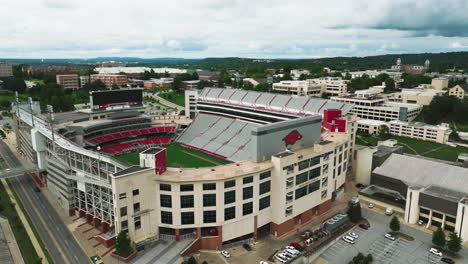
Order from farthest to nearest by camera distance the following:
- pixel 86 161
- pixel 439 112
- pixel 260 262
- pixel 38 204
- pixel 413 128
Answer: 1. pixel 439 112
2. pixel 413 128
3. pixel 38 204
4. pixel 86 161
5. pixel 260 262

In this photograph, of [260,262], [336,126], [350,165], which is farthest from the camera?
[350,165]

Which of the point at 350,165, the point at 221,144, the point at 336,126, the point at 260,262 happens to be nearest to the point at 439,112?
the point at 350,165

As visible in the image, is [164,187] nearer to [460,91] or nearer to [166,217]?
[166,217]

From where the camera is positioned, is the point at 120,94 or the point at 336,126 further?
the point at 120,94

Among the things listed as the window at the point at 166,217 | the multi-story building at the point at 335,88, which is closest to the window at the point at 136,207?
the window at the point at 166,217

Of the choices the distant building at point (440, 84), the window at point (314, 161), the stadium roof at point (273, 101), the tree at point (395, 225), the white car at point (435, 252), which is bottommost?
the white car at point (435, 252)

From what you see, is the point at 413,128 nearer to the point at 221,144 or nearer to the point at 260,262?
the point at 221,144

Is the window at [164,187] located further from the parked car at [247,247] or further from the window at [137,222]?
the parked car at [247,247]
